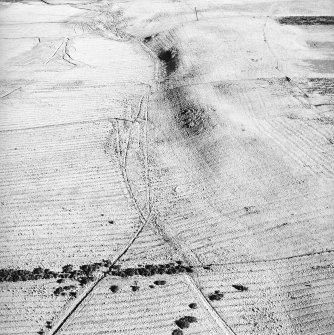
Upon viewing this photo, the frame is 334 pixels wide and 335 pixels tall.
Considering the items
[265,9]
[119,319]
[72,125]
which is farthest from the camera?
[265,9]

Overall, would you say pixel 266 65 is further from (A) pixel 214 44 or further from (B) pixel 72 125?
(B) pixel 72 125

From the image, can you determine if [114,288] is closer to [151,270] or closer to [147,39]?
[151,270]

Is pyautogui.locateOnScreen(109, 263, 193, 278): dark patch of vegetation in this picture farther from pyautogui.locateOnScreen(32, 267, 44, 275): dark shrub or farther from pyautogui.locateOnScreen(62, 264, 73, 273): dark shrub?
pyautogui.locateOnScreen(32, 267, 44, 275): dark shrub

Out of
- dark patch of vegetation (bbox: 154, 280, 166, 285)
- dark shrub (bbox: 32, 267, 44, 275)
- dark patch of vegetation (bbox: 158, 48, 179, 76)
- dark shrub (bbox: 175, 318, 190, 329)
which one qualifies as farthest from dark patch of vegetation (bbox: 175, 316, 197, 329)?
dark patch of vegetation (bbox: 158, 48, 179, 76)

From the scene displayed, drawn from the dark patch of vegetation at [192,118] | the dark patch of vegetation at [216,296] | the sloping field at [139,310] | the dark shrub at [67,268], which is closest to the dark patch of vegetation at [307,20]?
the dark patch of vegetation at [192,118]

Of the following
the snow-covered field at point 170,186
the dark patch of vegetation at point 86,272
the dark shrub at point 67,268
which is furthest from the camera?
the dark shrub at point 67,268

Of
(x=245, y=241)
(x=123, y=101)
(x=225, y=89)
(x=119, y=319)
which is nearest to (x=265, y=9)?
(x=225, y=89)

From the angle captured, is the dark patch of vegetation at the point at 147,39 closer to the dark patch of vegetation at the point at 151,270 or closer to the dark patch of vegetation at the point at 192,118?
the dark patch of vegetation at the point at 192,118
